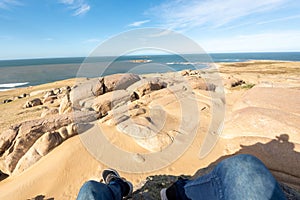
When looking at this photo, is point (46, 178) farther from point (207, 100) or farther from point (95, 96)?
point (207, 100)

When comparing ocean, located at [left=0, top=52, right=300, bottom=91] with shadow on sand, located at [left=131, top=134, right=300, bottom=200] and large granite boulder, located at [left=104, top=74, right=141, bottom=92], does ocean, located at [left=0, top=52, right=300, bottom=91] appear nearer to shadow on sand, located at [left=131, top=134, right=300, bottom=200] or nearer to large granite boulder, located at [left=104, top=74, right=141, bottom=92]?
large granite boulder, located at [left=104, top=74, right=141, bottom=92]

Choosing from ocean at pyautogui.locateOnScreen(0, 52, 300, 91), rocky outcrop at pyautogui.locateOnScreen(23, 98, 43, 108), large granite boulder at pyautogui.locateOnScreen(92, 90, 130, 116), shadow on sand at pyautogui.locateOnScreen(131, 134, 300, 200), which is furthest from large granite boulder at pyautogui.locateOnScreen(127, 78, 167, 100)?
rocky outcrop at pyautogui.locateOnScreen(23, 98, 43, 108)

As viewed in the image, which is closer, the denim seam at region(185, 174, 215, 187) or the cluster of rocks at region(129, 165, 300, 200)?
the denim seam at region(185, 174, 215, 187)

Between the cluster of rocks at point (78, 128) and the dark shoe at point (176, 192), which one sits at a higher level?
the dark shoe at point (176, 192)

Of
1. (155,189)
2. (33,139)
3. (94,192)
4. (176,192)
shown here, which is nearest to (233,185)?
(176,192)

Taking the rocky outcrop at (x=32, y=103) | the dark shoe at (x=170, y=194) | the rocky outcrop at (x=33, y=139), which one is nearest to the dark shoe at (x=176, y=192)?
the dark shoe at (x=170, y=194)

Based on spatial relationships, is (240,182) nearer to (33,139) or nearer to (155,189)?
(155,189)

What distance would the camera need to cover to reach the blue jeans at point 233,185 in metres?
1.32

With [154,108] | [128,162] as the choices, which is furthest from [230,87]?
[128,162]

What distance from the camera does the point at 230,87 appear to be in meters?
10.3

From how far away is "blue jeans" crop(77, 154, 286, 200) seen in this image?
132cm

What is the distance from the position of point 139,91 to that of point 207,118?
11.8 ft

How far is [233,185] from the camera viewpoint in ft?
4.64

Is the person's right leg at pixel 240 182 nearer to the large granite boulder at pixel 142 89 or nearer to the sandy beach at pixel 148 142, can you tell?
the sandy beach at pixel 148 142
